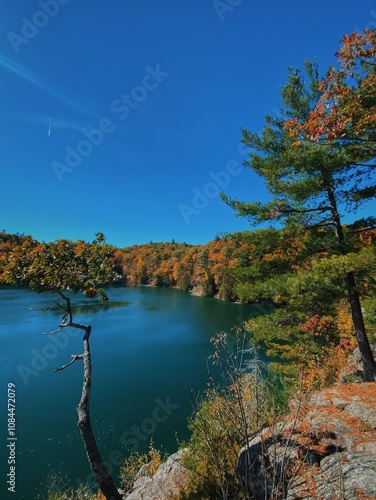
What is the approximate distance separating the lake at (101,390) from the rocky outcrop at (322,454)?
3.75 ft

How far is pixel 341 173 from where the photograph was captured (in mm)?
6441

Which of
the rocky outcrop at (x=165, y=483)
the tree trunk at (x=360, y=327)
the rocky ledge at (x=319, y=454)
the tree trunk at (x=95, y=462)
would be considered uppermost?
the tree trunk at (x=360, y=327)

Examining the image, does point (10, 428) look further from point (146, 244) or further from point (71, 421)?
point (146, 244)

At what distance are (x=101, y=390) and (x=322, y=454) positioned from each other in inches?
503

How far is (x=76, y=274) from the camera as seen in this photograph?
5277 mm

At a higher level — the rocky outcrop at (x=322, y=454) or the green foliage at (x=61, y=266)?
the green foliage at (x=61, y=266)

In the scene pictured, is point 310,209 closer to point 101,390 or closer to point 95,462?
point 95,462

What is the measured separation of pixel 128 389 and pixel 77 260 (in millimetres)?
10971

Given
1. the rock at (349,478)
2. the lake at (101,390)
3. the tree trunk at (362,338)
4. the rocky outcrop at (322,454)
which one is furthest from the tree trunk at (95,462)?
the tree trunk at (362,338)

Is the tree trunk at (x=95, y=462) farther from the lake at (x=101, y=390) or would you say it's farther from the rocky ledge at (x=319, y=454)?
the lake at (x=101, y=390)

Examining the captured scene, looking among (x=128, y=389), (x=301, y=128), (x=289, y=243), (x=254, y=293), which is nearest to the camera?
(x=301, y=128)

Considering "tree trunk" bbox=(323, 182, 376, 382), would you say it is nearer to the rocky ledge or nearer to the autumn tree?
the rocky ledge

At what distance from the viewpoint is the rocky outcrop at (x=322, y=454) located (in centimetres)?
256

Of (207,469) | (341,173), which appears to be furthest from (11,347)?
(341,173)
